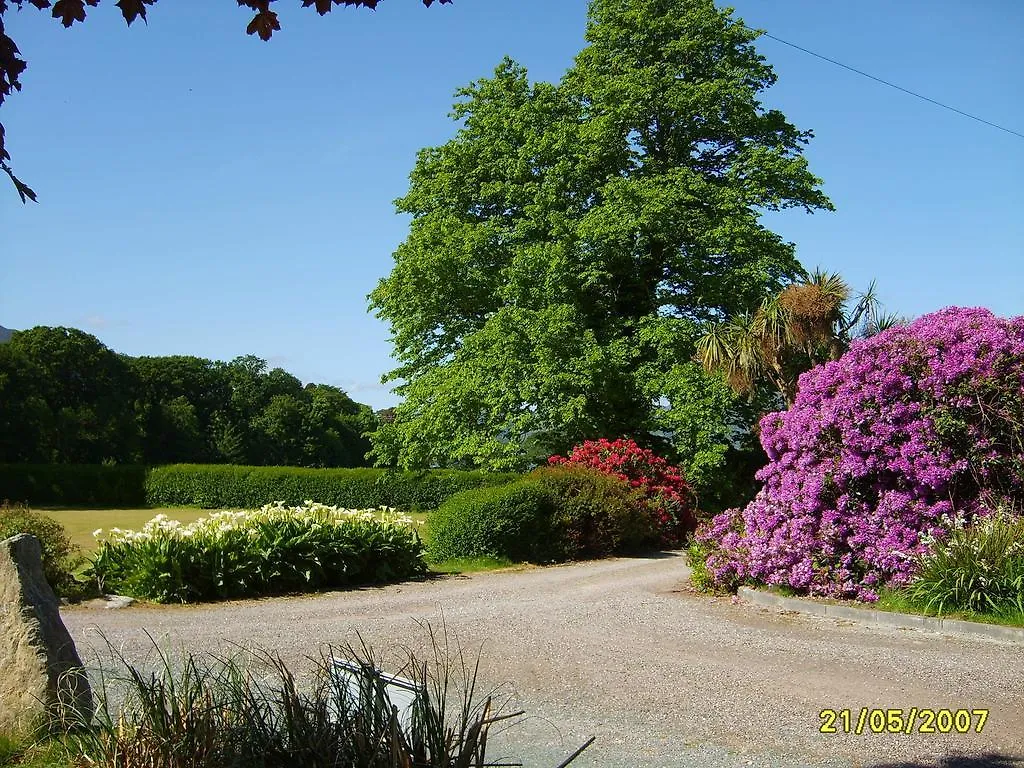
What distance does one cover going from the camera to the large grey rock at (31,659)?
466cm

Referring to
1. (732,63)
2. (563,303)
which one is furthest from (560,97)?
(563,303)

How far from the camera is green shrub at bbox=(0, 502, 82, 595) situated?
1088 centimetres

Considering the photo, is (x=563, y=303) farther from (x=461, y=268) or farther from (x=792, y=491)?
(x=792, y=491)

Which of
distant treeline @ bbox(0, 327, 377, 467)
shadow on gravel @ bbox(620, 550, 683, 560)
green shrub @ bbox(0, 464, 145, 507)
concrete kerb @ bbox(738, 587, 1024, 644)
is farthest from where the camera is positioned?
distant treeline @ bbox(0, 327, 377, 467)

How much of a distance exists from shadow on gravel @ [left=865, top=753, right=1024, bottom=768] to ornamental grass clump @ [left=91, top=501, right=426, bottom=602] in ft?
27.3

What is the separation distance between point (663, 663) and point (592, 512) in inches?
341

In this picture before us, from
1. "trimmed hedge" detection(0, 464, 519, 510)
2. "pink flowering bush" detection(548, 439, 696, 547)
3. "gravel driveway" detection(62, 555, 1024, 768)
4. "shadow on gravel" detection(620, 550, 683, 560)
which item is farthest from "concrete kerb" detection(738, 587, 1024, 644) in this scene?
"trimmed hedge" detection(0, 464, 519, 510)

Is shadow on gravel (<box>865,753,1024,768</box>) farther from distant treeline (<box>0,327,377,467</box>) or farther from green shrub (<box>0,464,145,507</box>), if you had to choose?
green shrub (<box>0,464,145,507</box>)

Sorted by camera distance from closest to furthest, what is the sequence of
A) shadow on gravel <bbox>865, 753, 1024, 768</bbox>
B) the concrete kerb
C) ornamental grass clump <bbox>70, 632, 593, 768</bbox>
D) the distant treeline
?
1. ornamental grass clump <bbox>70, 632, 593, 768</bbox>
2. shadow on gravel <bbox>865, 753, 1024, 768</bbox>
3. the concrete kerb
4. the distant treeline

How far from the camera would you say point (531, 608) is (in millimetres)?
10203

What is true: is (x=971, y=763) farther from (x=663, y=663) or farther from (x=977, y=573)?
(x=977, y=573)

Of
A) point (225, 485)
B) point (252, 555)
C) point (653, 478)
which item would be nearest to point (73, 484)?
point (225, 485)
